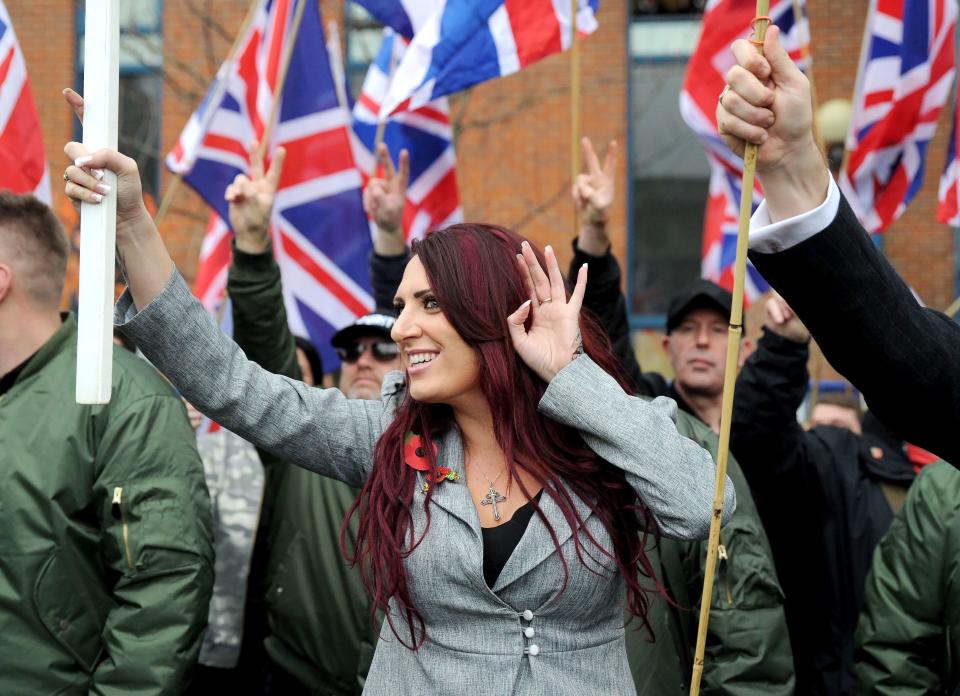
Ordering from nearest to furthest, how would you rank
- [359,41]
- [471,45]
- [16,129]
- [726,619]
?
[726,619], [16,129], [471,45], [359,41]

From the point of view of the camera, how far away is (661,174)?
493 inches

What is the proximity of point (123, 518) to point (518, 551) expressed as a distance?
1.33 meters

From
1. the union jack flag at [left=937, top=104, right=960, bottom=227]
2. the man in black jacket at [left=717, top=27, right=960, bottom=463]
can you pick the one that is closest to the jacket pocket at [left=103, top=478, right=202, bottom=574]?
the man in black jacket at [left=717, top=27, right=960, bottom=463]

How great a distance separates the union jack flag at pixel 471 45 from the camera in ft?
16.1

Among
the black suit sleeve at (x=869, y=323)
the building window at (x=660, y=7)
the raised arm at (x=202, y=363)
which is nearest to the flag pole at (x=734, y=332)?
the black suit sleeve at (x=869, y=323)

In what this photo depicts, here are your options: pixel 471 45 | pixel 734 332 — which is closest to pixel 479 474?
pixel 734 332

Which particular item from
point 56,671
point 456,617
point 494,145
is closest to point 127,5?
point 494,145

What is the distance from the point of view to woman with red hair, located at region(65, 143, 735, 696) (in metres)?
2.39

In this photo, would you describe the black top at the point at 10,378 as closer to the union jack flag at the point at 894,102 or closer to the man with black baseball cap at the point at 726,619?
the man with black baseball cap at the point at 726,619

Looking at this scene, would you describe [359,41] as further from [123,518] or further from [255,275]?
[123,518]

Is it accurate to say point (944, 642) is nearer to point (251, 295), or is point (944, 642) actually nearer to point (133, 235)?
point (251, 295)

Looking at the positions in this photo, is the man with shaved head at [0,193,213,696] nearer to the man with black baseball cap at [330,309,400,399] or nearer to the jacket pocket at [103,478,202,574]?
the jacket pocket at [103,478,202,574]

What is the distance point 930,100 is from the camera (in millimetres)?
6035

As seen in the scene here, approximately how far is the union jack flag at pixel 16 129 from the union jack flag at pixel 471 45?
1372mm
